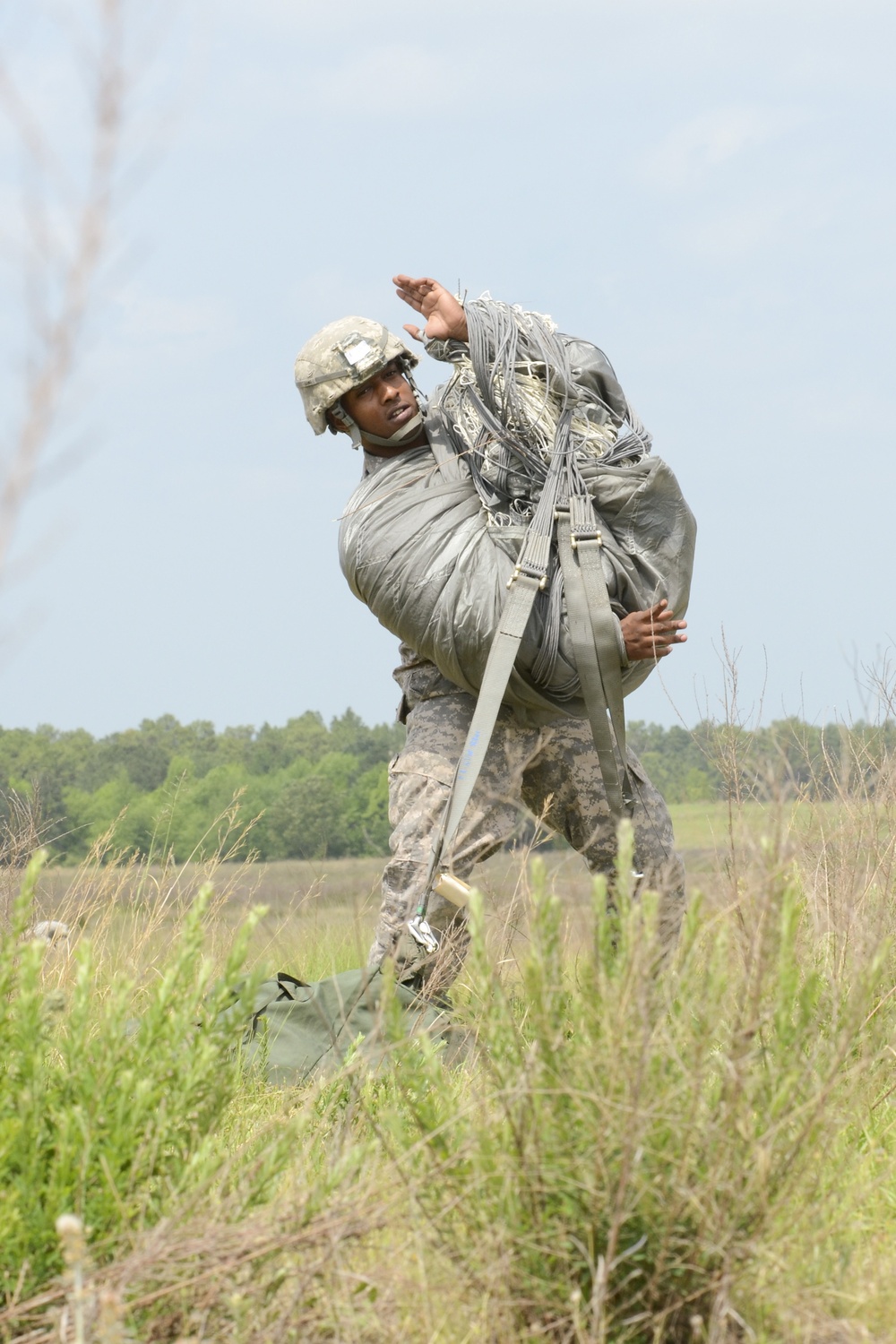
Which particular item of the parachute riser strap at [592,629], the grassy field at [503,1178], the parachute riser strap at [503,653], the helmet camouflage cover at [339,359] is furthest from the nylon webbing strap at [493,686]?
the grassy field at [503,1178]

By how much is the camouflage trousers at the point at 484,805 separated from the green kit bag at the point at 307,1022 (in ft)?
0.53

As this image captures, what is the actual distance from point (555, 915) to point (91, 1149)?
29.7 inches

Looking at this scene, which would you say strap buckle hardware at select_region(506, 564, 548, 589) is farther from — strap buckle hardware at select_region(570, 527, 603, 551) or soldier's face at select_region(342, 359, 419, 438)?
soldier's face at select_region(342, 359, 419, 438)

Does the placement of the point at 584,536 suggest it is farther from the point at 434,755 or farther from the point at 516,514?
the point at 434,755

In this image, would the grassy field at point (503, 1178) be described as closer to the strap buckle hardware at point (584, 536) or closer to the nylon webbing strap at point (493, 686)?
the nylon webbing strap at point (493, 686)

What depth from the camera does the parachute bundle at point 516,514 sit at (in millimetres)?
3984

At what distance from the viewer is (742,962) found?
218 centimetres

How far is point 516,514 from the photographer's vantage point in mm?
4160

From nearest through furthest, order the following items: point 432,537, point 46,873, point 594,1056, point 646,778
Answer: point 594,1056 < point 432,537 < point 646,778 < point 46,873

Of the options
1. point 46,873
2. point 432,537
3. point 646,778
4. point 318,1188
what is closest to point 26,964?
point 318,1188

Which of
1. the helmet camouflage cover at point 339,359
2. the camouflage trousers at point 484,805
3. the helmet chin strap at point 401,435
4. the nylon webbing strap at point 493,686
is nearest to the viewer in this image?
the nylon webbing strap at point 493,686

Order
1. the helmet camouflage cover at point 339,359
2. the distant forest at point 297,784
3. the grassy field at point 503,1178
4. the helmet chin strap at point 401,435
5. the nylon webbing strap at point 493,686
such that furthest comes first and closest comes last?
the distant forest at point 297,784 → the helmet chin strap at point 401,435 → the helmet camouflage cover at point 339,359 → the nylon webbing strap at point 493,686 → the grassy field at point 503,1178

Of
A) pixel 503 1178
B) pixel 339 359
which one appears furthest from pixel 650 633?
pixel 503 1178

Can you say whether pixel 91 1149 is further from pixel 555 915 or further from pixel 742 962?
pixel 742 962
